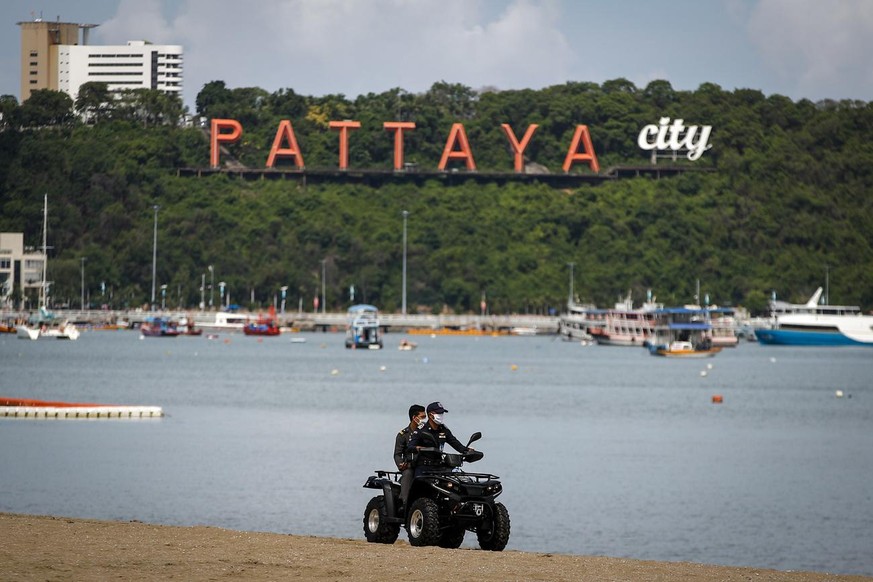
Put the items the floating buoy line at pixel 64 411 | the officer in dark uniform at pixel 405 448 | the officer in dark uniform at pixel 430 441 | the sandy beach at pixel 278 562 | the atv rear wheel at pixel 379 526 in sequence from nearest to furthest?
the sandy beach at pixel 278 562 < the officer in dark uniform at pixel 430 441 < the officer in dark uniform at pixel 405 448 < the atv rear wheel at pixel 379 526 < the floating buoy line at pixel 64 411

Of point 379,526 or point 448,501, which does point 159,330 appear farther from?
point 448,501

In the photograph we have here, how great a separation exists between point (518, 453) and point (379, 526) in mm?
39567

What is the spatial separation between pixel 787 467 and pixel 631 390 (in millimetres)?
48031

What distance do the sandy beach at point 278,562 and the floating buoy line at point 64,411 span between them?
152 feet

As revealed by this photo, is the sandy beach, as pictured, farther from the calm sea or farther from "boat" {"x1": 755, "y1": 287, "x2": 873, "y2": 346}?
"boat" {"x1": 755, "y1": 287, "x2": 873, "y2": 346}

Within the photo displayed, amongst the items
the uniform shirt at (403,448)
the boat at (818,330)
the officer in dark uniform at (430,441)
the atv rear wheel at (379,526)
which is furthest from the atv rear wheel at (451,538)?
the boat at (818,330)

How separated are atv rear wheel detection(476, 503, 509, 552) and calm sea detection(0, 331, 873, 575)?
657 inches

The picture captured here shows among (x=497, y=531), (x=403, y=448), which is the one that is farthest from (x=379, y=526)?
(x=497, y=531)

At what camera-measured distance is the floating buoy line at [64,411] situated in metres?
68.4

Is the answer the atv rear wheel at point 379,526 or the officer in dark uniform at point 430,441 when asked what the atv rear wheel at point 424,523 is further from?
the atv rear wheel at point 379,526

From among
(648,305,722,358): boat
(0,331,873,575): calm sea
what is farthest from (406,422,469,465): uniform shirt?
(648,305,722,358): boat

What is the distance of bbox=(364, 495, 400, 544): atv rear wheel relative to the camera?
22.4 meters

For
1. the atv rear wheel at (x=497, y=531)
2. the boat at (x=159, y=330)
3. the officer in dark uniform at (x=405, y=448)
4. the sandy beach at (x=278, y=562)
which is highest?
the officer in dark uniform at (x=405, y=448)

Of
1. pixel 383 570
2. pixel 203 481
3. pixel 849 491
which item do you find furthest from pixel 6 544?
pixel 849 491
